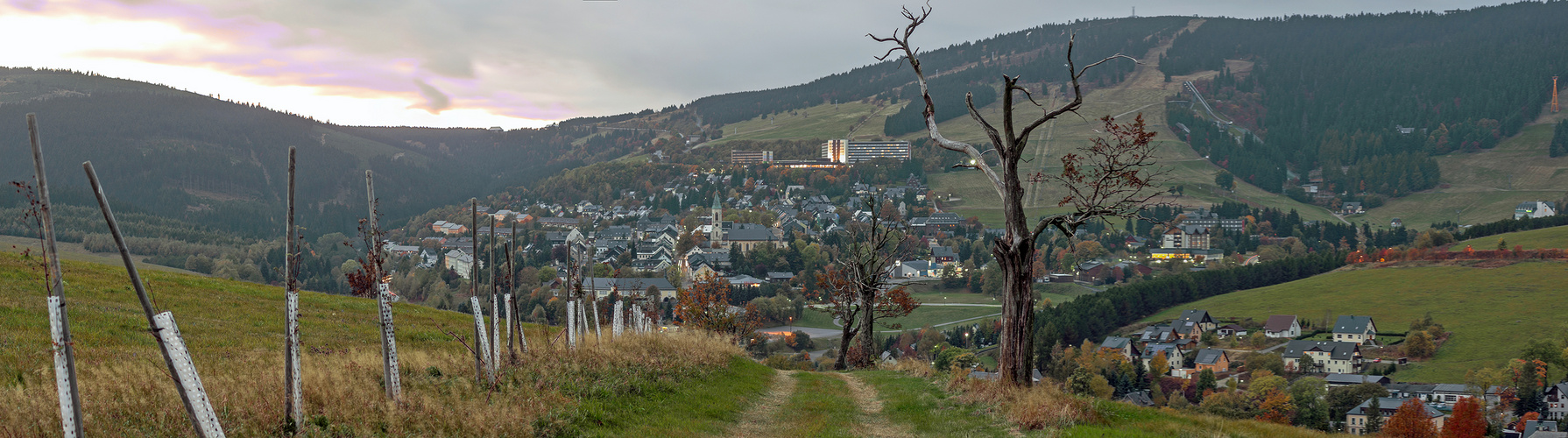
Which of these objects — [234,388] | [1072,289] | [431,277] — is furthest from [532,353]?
[1072,289]

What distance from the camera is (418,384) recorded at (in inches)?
399

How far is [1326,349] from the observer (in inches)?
3381

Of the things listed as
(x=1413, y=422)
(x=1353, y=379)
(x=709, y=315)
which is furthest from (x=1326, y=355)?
(x=709, y=315)

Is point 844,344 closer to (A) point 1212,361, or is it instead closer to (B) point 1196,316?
(A) point 1212,361

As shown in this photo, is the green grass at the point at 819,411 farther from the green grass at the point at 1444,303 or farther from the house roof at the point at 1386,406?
the green grass at the point at 1444,303

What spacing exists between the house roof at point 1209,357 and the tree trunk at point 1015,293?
264 ft

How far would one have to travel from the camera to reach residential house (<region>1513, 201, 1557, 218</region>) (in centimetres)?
16668

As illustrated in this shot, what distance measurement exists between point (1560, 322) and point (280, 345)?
374 feet

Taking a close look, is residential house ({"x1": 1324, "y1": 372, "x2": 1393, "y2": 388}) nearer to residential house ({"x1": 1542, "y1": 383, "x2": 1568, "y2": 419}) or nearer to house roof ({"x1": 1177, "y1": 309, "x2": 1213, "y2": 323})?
residential house ({"x1": 1542, "y1": 383, "x2": 1568, "y2": 419})

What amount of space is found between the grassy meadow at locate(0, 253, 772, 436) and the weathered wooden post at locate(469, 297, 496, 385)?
218 mm

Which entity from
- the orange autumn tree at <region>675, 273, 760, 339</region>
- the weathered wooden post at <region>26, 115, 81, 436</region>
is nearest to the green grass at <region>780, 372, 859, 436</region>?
the weathered wooden post at <region>26, 115, 81, 436</region>

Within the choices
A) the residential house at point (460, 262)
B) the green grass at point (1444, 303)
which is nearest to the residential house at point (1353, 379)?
the green grass at point (1444, 303)

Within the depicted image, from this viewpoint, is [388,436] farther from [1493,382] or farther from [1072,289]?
[1072,289]

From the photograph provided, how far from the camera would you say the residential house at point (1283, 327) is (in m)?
92.8
